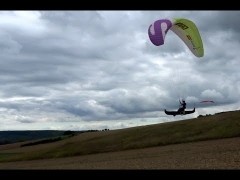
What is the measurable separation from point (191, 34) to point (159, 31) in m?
2.59

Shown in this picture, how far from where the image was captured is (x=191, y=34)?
698 inches

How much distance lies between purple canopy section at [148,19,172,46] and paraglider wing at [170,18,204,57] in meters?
0.76

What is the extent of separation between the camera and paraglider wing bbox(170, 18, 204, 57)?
1759 cm

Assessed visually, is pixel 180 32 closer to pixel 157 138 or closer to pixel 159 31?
pixel 159 31

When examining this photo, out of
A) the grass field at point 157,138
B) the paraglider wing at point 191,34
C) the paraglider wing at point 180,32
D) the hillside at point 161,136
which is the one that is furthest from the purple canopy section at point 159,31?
the hillside at point 161,136

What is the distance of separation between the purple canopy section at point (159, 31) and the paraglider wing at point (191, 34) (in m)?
0.76

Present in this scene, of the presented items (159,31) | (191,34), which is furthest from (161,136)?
(159,31)

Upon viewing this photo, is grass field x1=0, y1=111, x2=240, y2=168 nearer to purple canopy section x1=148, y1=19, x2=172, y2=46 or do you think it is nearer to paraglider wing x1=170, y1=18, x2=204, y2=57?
paraglider wing x1=170, y1=18, x2=204, y2=57

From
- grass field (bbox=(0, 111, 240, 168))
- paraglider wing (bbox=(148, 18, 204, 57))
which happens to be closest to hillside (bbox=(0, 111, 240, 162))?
grass field (bbox=(0, 111, 240, 168))

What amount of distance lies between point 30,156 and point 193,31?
28.9m

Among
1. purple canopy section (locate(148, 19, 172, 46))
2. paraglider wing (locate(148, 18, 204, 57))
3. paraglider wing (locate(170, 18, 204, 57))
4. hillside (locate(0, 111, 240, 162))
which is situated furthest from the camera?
hillside (locate(0, 111, 240, 162))

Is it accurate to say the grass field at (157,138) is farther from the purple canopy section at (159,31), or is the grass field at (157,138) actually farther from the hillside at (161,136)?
the purple canopy section at (159,31)
